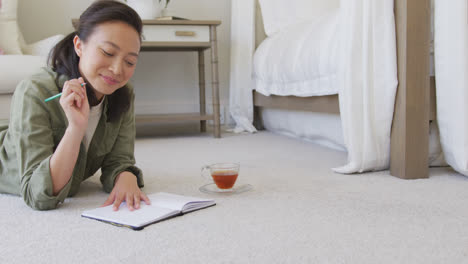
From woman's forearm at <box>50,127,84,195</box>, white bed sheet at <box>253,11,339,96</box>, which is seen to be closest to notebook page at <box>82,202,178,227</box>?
woman's forearm at <box>50,127,84,195</box>

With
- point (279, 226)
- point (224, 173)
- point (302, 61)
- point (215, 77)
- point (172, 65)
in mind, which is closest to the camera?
point (279, 226)

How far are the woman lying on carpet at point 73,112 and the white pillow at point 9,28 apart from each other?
156cm

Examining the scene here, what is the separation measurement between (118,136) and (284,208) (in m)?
0.55

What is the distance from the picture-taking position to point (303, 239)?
2.85 feet

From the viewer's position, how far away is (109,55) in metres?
1.08

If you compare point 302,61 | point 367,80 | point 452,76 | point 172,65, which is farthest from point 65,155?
point 172,65

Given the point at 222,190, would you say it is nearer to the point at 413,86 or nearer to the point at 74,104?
the point at 74,104

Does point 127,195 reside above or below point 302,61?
below

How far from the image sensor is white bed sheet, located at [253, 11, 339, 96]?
71.5 inches

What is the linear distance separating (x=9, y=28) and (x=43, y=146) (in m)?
1.89

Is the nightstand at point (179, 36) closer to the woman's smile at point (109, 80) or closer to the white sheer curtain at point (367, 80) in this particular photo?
the white sheer curtain at point (367, 80)

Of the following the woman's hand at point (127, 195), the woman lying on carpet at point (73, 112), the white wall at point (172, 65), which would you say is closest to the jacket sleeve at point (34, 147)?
the woman lying on carpet at point (73, 112)

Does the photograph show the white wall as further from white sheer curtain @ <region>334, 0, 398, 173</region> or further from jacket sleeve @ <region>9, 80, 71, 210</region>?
jacket sleeve @ <region>9, 80, 71, 210</region>

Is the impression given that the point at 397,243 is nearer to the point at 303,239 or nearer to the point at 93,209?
the point at 303,239
